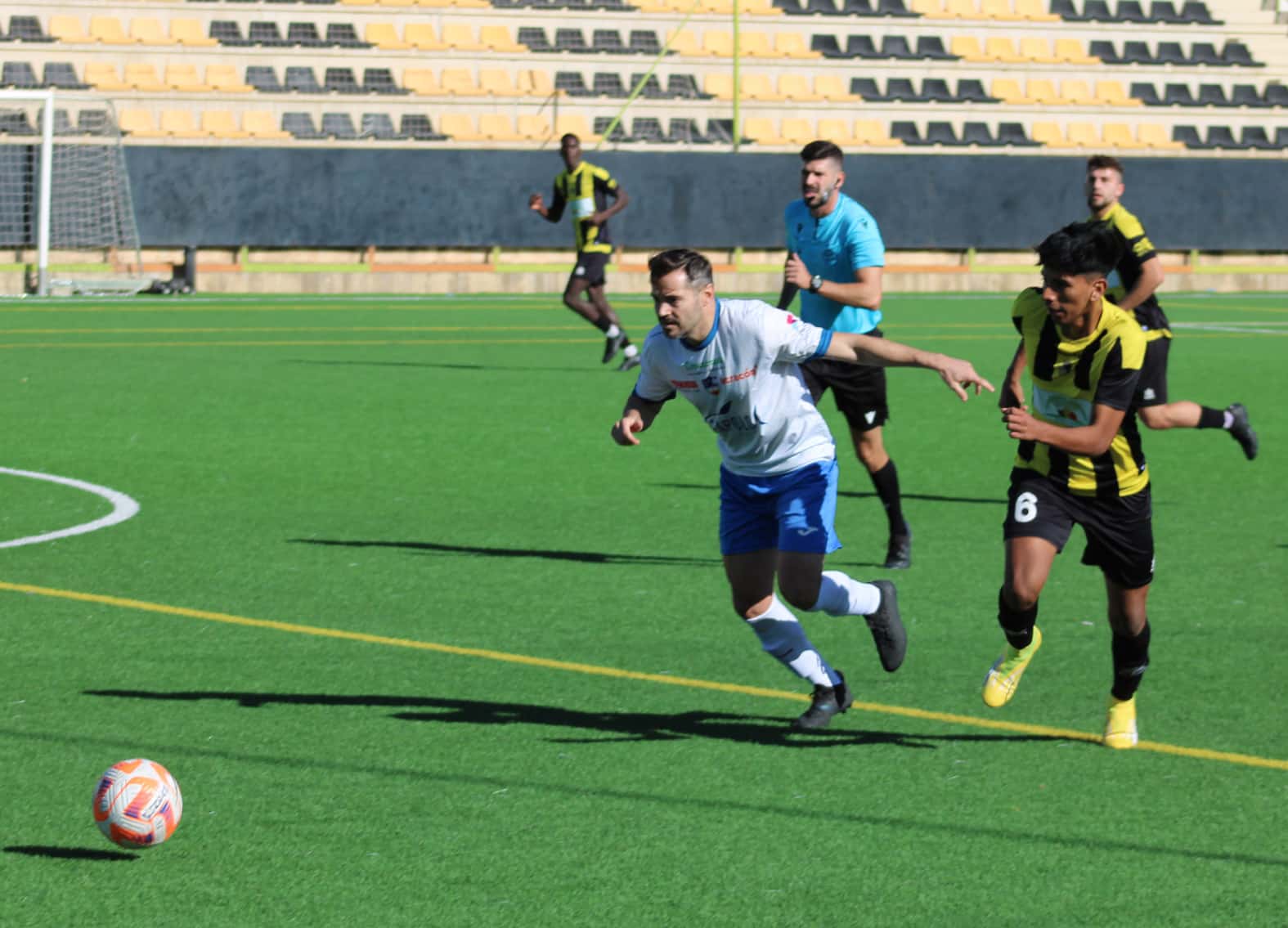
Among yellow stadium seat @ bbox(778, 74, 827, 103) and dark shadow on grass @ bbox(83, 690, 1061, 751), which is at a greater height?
yellow stadium seat @ bbox(778, 74, 827, 103)

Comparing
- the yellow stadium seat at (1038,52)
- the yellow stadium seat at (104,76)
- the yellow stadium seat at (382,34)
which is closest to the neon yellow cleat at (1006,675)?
the yellow stadium seat at (104,76)

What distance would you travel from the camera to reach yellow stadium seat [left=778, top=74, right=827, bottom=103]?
51406 mm

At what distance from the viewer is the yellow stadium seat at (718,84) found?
50.6 meters

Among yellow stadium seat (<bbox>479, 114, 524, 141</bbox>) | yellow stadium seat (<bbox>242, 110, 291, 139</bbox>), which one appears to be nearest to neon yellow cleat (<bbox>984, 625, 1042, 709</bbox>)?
yellow stadium seat (<bbox>242, 110, 291, 139</bbox>)

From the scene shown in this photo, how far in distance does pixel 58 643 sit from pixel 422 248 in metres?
32.2

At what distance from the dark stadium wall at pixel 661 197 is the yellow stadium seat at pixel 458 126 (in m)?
7.39

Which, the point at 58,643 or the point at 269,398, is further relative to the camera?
the point at 269,398

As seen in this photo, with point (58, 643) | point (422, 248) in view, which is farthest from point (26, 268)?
point (58, 643)

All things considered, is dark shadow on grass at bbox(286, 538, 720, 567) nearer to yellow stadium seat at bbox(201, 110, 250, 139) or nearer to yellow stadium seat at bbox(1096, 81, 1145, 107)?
yellow stadium seat at bbox(201, 110, 250, 139)

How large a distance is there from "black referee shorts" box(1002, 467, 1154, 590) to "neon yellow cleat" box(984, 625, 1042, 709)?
1.27ft

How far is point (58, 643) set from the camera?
8.25 metres

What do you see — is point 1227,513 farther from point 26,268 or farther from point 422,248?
point 422,248

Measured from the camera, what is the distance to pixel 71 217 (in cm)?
3538

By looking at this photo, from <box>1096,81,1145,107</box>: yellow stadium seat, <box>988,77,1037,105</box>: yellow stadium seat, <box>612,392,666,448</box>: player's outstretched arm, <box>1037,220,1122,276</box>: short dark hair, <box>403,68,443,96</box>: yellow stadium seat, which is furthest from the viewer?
<box>1096,81,1145,107</box>: yellow stadium seat
